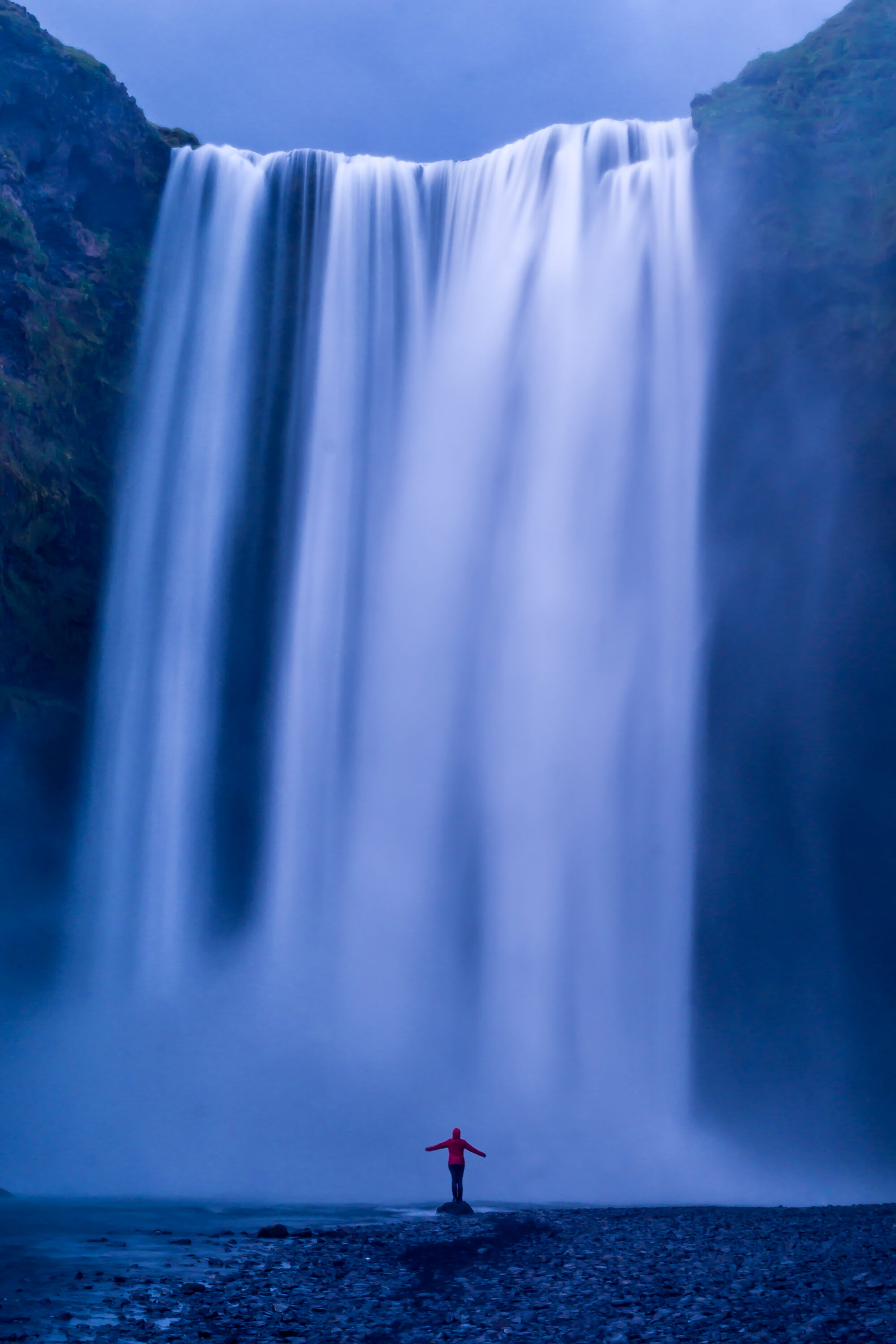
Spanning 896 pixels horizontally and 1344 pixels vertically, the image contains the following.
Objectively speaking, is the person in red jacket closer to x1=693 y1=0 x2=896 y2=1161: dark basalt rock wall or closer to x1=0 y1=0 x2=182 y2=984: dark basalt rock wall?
x1=693 y1=0 x2=896 y2=1161: dark basalt rock wall

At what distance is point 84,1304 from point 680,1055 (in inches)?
464

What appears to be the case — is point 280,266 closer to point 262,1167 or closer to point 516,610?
point 516,610

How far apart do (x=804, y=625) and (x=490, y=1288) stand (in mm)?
13626

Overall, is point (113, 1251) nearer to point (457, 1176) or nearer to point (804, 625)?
point (457, 1176)

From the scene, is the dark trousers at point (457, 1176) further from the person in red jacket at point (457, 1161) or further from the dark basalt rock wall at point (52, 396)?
the dark basalt rock wall at point (52, 396)

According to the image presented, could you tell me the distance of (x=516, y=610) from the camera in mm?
20172

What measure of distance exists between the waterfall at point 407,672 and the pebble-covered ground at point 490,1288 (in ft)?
16.0

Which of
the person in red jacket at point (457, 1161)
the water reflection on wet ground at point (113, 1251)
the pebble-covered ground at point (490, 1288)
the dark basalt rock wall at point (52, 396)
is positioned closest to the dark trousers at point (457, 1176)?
the person in red jacket at point (457, 1161)

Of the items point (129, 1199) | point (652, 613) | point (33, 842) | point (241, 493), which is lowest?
point (129, 1199)

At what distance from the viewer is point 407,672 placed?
66.6 feet

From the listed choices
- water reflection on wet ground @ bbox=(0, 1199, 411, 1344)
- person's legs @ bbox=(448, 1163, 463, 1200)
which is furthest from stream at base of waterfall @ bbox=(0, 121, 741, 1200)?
person's legs @ bbox=(448, 1163, 463, 1200)

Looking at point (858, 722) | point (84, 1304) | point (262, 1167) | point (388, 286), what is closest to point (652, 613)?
point (858, 722)

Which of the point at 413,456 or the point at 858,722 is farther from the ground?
the point at 413,456

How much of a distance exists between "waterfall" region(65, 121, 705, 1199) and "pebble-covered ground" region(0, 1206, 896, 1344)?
4884mm
